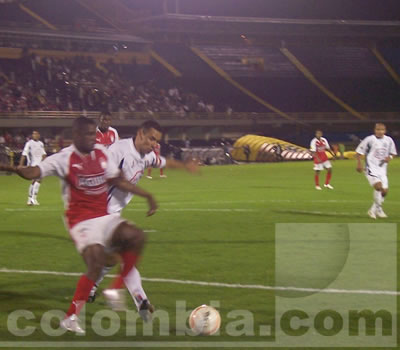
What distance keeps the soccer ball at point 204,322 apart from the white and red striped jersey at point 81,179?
1290 millimetres

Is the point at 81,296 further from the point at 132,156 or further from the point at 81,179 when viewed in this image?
the point at 132,156

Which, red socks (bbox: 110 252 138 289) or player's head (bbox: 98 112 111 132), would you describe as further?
player's head (bbox: 98 112 111 132)

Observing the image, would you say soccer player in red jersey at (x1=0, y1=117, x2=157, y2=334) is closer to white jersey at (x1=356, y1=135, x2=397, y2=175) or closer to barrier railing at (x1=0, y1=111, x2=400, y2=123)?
white jersey at (x1=356, y1=135, x2=397, y2=175)

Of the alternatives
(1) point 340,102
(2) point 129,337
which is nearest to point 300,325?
(2) point 129,337

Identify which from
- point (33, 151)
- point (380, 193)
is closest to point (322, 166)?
point (380, 193)

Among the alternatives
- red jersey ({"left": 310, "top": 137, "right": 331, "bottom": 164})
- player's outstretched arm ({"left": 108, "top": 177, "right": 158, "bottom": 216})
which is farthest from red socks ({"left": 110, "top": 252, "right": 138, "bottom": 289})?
red jersey ({"left": 310, "top": 137, "right": 331, "bottom": 164})

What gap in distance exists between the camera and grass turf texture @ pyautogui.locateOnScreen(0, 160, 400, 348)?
7.53m

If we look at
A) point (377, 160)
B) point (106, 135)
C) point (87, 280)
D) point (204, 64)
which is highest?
point (204, 64)

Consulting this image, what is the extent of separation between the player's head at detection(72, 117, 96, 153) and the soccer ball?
1823mm

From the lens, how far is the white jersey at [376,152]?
15.8m

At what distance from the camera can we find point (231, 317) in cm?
695

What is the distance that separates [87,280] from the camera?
21.0 ft

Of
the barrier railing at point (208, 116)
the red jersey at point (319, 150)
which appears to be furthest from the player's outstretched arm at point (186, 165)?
the barrier railing at point (208, 116)

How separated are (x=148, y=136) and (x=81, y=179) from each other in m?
1.36
